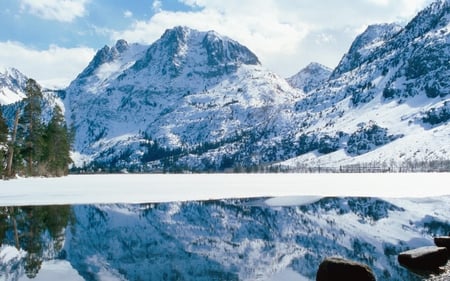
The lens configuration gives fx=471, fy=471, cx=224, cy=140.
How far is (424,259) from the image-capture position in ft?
70.6

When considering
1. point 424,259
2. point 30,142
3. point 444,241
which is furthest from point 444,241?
point 30,142

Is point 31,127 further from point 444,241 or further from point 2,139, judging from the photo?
point 444,241

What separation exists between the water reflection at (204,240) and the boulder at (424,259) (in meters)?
0.64

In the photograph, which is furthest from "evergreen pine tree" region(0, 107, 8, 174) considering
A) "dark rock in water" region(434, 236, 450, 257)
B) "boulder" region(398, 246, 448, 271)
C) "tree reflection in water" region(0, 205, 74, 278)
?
"boulder" region(398, 246, 448, 271)

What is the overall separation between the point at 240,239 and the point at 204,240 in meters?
2.28

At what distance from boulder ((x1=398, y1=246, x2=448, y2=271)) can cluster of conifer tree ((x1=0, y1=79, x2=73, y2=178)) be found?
71.8m

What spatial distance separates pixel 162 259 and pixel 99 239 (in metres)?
8.10

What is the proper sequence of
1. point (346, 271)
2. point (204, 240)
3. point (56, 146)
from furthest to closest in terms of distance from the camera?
point (56, 146), point (204, 240), point (346, 271)

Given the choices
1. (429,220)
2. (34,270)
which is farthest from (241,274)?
(429,220)

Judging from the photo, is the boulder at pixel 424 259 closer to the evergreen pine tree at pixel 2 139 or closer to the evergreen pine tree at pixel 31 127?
the evergreen pine tree at pixel 2 139

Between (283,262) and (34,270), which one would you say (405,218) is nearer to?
(283,262)

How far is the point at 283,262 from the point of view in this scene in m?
22.9

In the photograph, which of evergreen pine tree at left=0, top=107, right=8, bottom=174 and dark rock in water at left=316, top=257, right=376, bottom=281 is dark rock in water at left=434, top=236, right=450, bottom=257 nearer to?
dark rock in water at left=316, top=257, right=376, bottom=281

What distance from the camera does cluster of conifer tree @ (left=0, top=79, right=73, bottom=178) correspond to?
272 ft
